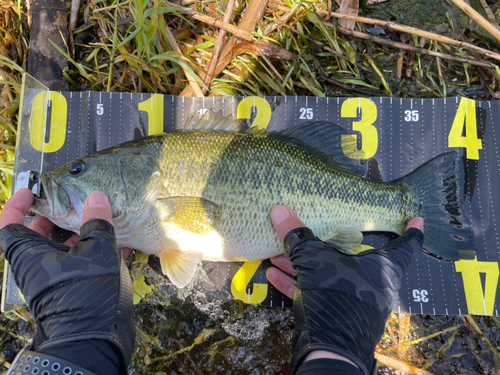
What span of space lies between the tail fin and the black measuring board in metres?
0.12

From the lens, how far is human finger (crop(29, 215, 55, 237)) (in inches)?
79.4

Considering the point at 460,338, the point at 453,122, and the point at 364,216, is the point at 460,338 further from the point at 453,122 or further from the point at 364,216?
the point at 453,122

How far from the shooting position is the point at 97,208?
167 cm

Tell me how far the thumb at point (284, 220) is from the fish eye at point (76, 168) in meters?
1.16

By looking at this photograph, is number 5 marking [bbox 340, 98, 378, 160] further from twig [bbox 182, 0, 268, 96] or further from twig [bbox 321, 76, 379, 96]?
twig [bbox 182, 0, 268, 96]

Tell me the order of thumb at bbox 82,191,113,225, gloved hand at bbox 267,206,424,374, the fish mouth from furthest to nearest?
1. the fish mouth
2. thumb at bbox 82,191,113,225
3. gloved hand at bbox 267,206,424,374

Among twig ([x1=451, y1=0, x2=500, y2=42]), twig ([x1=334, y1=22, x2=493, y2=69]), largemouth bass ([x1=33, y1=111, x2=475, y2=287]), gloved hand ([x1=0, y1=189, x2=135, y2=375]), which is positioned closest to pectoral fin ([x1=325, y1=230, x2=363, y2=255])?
largemouth bass ([x1=33, y1=111, x2=475, y2=287])

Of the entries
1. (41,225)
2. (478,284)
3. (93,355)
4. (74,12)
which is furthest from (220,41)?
(478,284)

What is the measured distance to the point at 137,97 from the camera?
2.36 m

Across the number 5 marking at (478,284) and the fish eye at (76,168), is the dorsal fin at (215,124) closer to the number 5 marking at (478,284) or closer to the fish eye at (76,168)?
the fish eye at (76,168)

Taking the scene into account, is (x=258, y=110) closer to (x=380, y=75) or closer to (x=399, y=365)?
(x=380, y=75)

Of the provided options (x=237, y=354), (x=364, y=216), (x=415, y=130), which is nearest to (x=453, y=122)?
(x=415, y=130)

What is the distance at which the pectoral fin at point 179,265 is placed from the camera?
199 centimetres

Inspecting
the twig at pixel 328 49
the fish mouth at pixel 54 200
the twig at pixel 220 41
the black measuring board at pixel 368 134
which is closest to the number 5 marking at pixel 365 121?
the black measuring board at pixel 368 134
